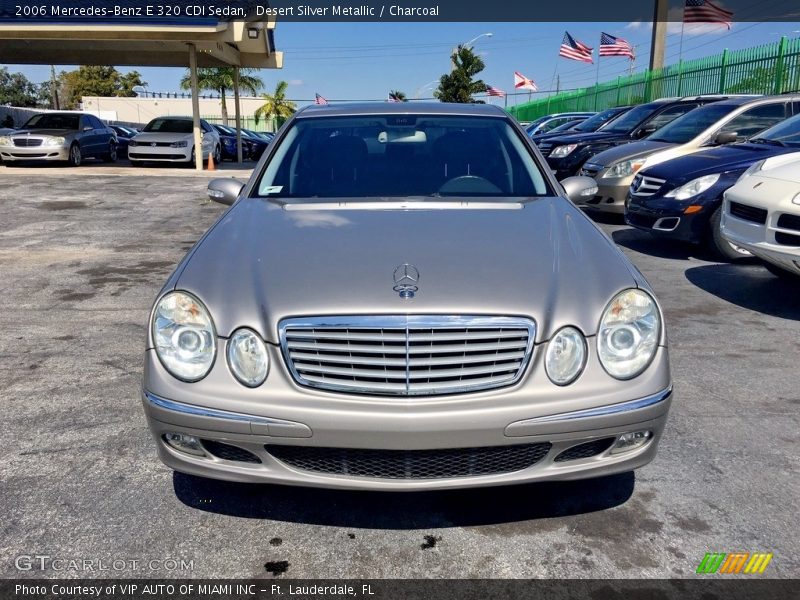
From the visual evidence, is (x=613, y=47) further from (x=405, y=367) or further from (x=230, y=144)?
(x=405, y=367)

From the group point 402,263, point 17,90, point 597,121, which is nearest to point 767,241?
point 402,263

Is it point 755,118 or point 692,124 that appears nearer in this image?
point 755,118

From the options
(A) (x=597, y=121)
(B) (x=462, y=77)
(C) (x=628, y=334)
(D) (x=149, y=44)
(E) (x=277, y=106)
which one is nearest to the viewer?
(C) (x=628, y=334)

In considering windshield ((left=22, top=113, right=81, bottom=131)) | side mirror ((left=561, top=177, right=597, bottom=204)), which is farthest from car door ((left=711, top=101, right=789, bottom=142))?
windshield ((left=22, top=113, right=81, bottom=131))

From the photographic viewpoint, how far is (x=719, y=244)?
22.3 ft

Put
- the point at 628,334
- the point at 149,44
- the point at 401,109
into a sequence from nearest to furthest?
1. the point at 628,334
2. the point at 401,109
3. the point at 149,44

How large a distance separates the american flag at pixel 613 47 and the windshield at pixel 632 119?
14620mm

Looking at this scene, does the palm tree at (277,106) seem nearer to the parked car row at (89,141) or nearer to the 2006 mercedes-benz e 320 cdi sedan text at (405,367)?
the parked car row at (89,141)

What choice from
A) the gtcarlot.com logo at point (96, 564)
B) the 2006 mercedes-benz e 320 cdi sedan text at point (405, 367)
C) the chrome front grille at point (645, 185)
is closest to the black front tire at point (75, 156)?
the chrome front grille at point (645, 185)

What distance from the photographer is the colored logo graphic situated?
232 centimetres

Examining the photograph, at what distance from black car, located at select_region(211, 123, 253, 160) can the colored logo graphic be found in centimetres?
2321

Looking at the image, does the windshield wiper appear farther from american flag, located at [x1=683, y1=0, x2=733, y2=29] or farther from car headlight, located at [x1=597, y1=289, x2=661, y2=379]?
american flag, located at [x1=683, y1=0, x2=733, y2=29]

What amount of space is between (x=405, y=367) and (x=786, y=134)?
6.47 metres

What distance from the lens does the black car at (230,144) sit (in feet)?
79.9
